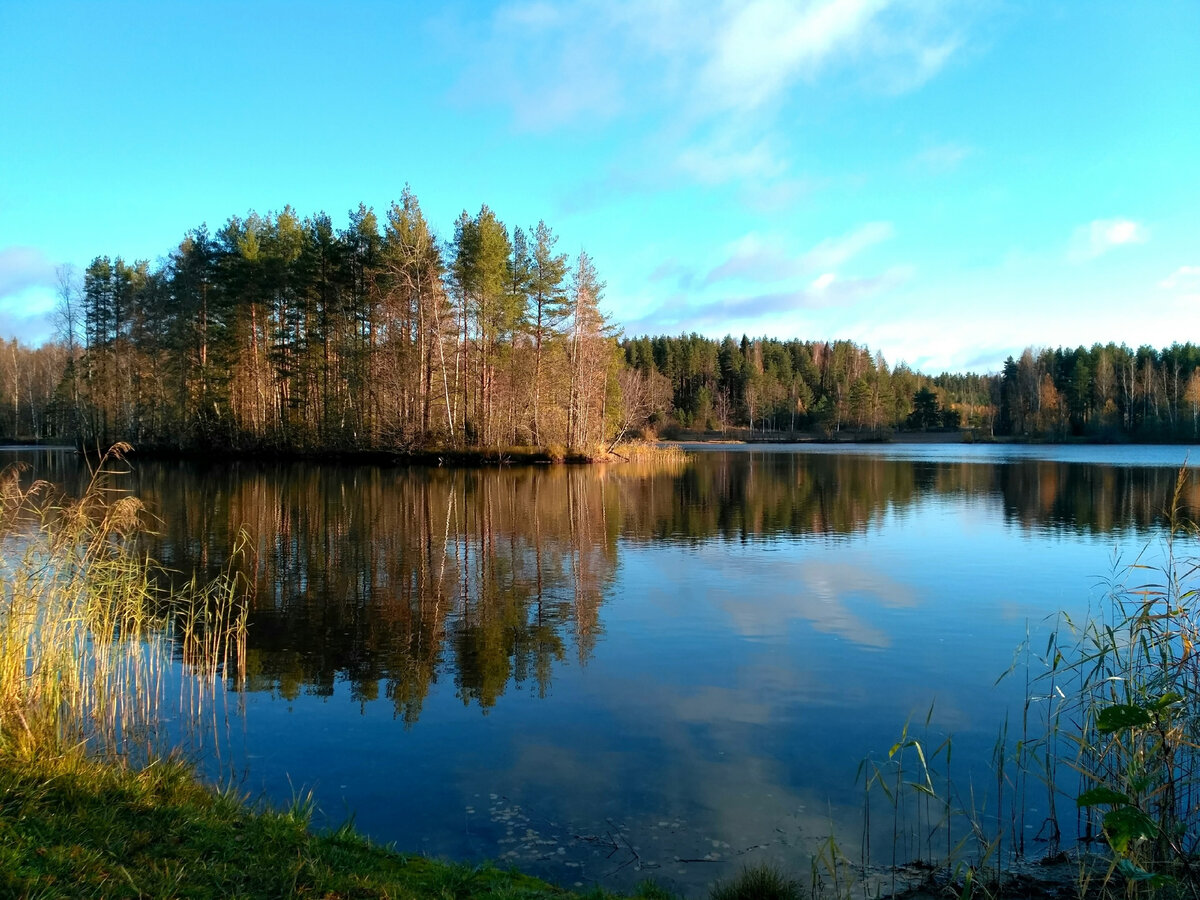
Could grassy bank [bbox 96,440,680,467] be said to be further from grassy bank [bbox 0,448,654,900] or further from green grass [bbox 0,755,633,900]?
green grass [bbox 0,755,633,900]

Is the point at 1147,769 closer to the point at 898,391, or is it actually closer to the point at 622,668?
the point at 622,668

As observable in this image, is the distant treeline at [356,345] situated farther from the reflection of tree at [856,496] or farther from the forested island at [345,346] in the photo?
the reflection of tree at [856,496]

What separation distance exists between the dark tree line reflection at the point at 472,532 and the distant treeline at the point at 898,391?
53783 millimetres

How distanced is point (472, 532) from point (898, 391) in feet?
398

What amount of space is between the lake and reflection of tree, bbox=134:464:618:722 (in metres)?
0.07

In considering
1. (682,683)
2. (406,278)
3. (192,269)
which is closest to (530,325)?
(406,278)

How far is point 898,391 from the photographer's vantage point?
128m

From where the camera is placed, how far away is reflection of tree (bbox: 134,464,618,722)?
9469mm

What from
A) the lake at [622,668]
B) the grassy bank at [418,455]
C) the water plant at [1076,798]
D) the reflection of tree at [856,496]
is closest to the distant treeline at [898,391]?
the grassy bank at [418,455]

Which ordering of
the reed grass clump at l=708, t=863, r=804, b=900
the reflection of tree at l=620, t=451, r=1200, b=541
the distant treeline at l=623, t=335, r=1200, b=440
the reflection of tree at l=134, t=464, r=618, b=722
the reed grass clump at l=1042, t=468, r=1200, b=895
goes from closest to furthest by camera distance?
the reed grass clump at l=1042, t=468, r=1200, b=895
the reed grass clump at l=708, t=863, r=804, b=900
the reflection of tree at l=134, t=464, r=618, b=722
the reflection of tree at l=620, t=451, r=1200, b=541
the distant treeline at l=623, t=335, r=1200, b=440

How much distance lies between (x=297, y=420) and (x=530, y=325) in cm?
1687

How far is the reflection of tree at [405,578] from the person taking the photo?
9.47 m

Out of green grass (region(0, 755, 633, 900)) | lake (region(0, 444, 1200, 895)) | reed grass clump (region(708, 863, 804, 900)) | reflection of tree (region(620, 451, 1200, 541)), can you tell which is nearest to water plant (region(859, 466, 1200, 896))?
lake (region(0, 444, 1200, 895))

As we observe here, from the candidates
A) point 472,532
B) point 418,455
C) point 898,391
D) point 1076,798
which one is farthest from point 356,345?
point 898,391
